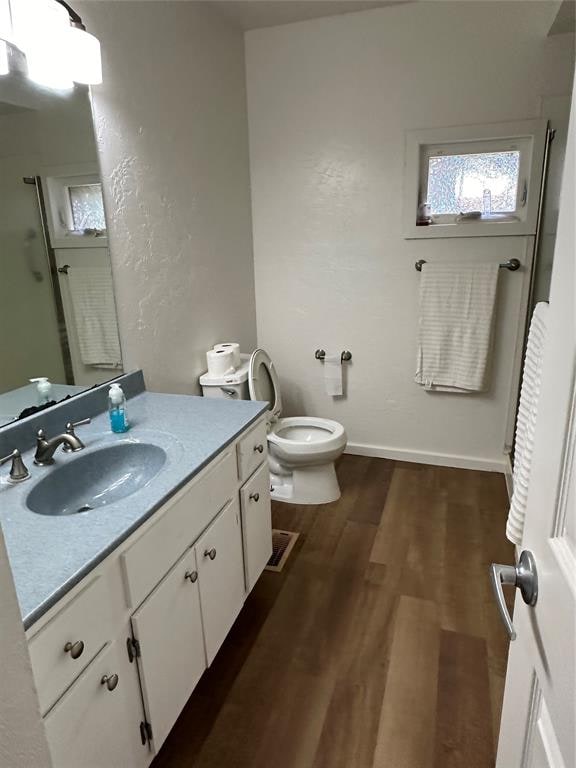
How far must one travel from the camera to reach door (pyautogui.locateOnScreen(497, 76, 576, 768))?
0.56 metres

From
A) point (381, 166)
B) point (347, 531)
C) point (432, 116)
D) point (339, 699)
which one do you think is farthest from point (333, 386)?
point (339, 699)

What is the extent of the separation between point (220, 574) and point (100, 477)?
A: 0.49 meters

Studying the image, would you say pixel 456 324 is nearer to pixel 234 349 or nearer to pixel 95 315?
pixel 234 349

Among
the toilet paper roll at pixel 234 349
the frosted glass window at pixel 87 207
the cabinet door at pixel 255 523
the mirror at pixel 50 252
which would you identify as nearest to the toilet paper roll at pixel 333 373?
the toilet paper roll at pixel 234 349

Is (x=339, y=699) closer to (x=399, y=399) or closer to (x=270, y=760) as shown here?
(x=270, y=760)

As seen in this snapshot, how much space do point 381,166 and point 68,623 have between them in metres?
2.63

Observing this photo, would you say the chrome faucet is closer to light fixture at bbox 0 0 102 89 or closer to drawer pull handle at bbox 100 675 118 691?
drawer pull handle at bbox 100 675 118 691

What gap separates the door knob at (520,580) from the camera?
0.69 meters

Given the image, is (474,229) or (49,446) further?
(474,229)

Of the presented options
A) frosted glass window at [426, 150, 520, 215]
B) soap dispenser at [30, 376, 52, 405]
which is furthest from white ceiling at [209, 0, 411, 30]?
soap dispenser at [30, 376, 52, 405]

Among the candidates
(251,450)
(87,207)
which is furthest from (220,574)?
(87,207)

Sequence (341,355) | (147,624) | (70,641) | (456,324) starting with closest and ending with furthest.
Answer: (70,641)
(147,624)
(456,324)
(341,355)

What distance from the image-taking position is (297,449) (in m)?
2.48

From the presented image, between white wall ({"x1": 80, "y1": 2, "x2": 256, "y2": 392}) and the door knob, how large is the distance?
1.61 m
